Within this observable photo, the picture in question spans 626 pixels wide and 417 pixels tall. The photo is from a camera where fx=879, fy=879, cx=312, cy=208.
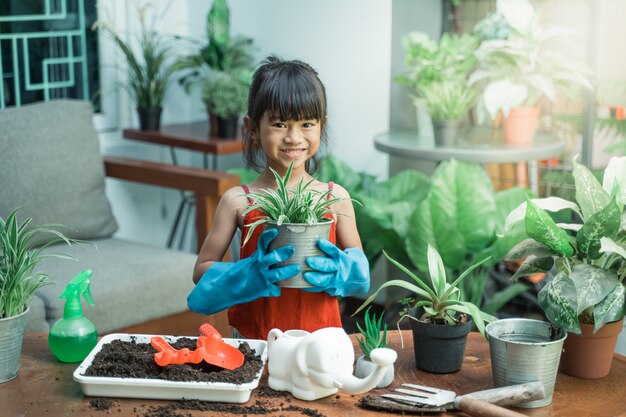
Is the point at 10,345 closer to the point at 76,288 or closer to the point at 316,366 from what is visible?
the point at 76,288

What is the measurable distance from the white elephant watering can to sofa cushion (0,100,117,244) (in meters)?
1.60

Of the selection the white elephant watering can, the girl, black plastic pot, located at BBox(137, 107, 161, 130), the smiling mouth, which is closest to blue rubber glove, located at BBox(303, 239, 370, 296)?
the girl

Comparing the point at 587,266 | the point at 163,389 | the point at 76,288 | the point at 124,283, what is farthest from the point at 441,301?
the point at 124,283

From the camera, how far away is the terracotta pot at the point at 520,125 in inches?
124

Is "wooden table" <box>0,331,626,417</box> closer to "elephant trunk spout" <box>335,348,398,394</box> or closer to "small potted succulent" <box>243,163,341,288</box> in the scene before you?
"elephant trunk spout" <box>335,348,398,394</box>

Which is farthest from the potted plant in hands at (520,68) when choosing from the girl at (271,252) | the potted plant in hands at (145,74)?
the girl at (271,252)

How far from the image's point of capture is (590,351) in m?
1.53

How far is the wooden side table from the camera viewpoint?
3467mm

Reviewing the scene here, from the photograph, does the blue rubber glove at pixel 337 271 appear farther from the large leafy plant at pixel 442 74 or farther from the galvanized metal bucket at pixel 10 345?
the large leafy plant at pixel 442 74

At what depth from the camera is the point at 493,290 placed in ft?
12.8

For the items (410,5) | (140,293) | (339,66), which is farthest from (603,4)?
(140,293)

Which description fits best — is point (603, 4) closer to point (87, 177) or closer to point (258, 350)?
point (87, 177)

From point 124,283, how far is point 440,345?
1442 mm

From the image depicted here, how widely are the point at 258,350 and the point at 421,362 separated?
29cm
